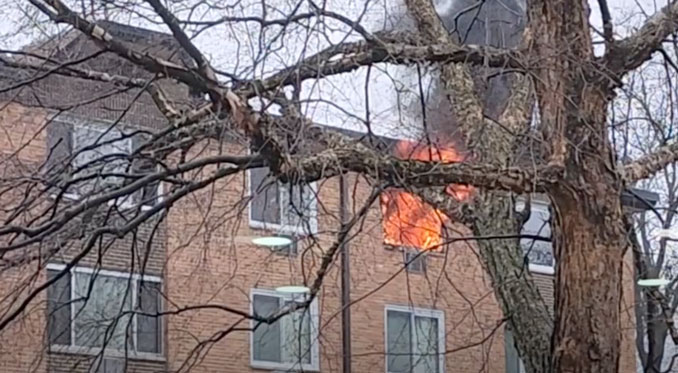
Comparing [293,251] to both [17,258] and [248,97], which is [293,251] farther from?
[248,97]

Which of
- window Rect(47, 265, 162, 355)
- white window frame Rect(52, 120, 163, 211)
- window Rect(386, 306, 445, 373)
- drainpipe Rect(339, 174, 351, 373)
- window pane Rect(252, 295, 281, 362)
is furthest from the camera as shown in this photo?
window Rect(386, 306, 445, 373)

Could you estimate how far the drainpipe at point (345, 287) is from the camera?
10383 mm

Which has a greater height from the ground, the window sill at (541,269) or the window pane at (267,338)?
the window sill at (541,269)

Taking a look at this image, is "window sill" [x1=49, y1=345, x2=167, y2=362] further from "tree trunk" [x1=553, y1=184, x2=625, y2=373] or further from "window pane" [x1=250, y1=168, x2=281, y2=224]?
"tree trunk" [x1=553, y1=184, x2=625, y2=373]

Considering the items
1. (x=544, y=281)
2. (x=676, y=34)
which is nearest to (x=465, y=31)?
(x=676, y=34)

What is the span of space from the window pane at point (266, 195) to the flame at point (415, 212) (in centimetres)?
75

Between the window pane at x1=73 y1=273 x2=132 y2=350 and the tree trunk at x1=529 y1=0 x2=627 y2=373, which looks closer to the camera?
the tree trunk at x1=529 y1=0 x2=627 y2=373

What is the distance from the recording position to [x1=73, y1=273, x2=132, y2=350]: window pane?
33.4 feet

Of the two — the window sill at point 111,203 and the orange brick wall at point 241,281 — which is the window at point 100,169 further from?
the orange brick wall at point 241,281

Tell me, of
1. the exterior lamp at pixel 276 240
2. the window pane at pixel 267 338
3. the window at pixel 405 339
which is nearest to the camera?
the exterior lamp at pixel 276 240

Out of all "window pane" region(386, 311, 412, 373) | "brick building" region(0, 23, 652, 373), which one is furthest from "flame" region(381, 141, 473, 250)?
"window pane" region(386, 311, 412, 373)

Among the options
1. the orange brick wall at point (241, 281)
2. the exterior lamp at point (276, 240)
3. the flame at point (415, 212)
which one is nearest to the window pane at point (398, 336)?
the orange brick wall at point (241, 281)

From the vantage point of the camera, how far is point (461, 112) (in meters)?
11.3

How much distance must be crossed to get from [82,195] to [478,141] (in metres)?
3.00
